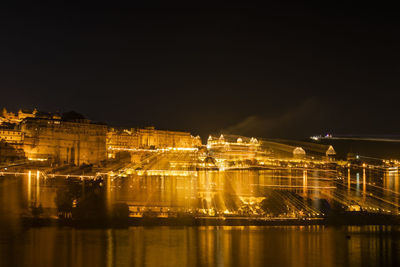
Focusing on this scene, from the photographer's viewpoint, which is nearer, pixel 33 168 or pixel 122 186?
pixel 122 186

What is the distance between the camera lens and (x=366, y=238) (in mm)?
8789

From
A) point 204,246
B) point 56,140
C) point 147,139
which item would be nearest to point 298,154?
point 147,139

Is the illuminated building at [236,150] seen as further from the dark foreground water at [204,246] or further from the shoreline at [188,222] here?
the dark foreground water at [204,246]

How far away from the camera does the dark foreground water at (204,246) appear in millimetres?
7363

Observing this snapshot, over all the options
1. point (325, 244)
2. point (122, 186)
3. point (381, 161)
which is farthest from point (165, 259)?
point (381, 161)

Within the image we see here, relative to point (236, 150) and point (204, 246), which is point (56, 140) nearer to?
point (236, 150)

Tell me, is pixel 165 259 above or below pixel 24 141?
below

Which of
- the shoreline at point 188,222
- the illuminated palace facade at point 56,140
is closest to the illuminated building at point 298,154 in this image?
the illuminated palace facade at point 56,140

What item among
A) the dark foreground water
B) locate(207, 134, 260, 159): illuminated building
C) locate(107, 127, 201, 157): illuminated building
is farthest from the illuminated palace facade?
the dark foreground water

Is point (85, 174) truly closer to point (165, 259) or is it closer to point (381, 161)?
point (165, 259)

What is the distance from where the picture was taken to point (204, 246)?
812cm

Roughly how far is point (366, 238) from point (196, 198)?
4.76 meters

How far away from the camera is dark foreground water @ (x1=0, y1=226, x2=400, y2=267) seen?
24.2 ft

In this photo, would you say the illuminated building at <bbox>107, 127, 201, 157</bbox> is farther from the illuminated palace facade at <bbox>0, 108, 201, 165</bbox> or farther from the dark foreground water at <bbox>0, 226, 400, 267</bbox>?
the dark foreground water at <bbox>0, 226, 400, 267</bbox>
